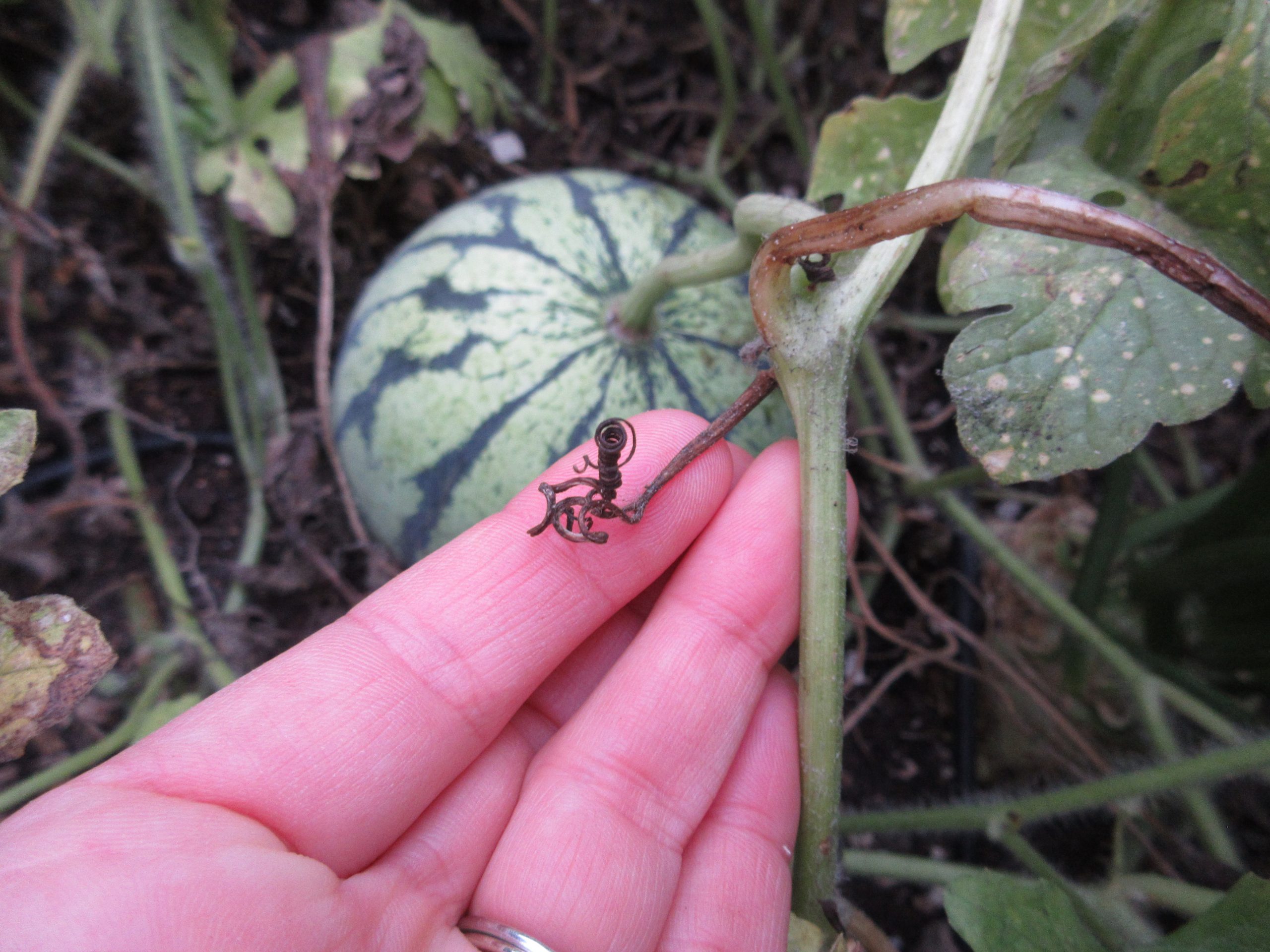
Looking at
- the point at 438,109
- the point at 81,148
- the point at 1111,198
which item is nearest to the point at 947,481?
the point at 1111,198

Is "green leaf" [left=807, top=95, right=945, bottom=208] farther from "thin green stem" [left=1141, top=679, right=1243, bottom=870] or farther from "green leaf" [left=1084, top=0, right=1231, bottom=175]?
"thin green stem" [left=1141, top=679, right=1243, bottom=870]

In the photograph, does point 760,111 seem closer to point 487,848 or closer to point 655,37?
point 655,37

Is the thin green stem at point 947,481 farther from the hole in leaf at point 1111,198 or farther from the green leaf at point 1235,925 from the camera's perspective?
the green leaf at point 1235,925

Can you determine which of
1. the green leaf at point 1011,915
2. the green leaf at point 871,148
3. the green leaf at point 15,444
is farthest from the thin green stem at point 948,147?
the green leaf at point 15,444

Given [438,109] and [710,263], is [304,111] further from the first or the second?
[710,263]

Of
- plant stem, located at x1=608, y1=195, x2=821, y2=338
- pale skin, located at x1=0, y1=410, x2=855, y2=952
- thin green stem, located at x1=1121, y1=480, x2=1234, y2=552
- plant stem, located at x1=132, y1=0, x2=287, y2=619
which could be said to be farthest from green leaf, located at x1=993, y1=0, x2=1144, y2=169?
plant stem, located at x1=132, y1=0, x2=287, y2=619

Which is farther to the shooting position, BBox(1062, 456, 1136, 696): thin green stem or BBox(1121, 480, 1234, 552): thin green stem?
BBox(1121, 480, 1234, 552): thin green stem

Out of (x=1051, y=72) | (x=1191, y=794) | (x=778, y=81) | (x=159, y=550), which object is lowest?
(x=1191, y=794)
